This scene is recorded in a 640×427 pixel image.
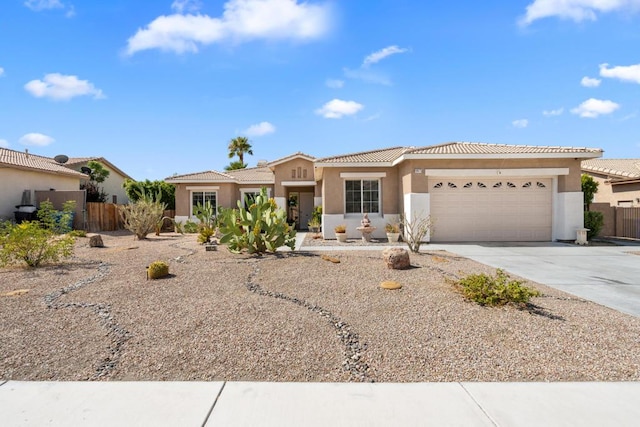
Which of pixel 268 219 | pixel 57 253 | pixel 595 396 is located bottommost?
pixel 595 396

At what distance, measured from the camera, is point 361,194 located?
17.4m

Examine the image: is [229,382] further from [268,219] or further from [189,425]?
[268,219]

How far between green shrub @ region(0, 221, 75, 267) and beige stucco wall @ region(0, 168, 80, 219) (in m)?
13.4

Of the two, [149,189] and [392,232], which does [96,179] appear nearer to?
[149,189]

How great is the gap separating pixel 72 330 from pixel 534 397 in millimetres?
5905

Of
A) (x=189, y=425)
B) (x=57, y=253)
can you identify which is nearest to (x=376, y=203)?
(x=57, y=253)

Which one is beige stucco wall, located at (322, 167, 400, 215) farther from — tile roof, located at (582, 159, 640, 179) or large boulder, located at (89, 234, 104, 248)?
tile roof, located at (582, 159, 640, 179)

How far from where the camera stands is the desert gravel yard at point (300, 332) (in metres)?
4.04

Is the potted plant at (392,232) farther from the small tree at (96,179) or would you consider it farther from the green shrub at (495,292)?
the small tree at (96,179)

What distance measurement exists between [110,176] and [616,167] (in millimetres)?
42260

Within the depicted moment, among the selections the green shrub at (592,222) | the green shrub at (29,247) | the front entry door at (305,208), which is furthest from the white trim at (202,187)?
the green shrub at (592,222)

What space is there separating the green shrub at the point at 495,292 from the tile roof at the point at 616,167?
21.8 m

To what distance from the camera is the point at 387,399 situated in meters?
3.46

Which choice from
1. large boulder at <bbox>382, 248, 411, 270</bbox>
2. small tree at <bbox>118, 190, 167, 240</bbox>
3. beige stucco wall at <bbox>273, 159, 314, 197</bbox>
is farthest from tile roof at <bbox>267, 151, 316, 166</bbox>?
large boulder at <bbox>382, 248, 411, 270</bbox>
